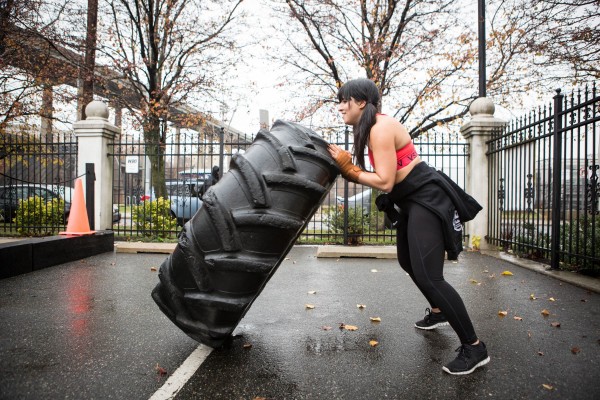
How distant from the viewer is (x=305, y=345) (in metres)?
2.91

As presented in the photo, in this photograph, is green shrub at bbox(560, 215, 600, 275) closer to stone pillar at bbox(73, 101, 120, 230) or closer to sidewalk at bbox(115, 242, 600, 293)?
sidewalk at bbox(115, 242, 600, 293)

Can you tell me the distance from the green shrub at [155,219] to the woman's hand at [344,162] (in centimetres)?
770

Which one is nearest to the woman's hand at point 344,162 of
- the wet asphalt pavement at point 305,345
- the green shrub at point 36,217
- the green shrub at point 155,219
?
the wet asphalt pavement at point 305,345

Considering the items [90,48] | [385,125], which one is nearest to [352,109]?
[385,125]

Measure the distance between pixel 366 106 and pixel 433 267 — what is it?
1141mm

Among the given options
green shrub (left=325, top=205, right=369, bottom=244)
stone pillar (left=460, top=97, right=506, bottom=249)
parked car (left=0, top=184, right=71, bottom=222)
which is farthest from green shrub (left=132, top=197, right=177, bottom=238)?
stone pillar (left=460, top=97, right=506, bottom=249)

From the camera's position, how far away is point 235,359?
2.64m

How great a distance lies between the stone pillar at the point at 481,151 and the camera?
860 centimetres

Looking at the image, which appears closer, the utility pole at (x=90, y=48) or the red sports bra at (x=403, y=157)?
the red sports bra at (x=403, y=157)

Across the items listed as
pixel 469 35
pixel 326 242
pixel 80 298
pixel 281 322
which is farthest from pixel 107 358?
pixel 469 35

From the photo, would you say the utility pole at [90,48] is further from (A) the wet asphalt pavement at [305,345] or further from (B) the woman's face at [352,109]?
(B) the woman's face at [352,109]

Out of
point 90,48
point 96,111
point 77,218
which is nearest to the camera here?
point 77,218

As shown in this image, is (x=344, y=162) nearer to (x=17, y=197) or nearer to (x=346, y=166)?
(x=346, y=166)

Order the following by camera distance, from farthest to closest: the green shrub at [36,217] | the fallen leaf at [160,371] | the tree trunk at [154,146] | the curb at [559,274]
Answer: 1. the tree trunk at [154,146]
2. the green shrub at [36,217]
3. the curb at [559,274]
4. the fallen leaf at [160,371]
